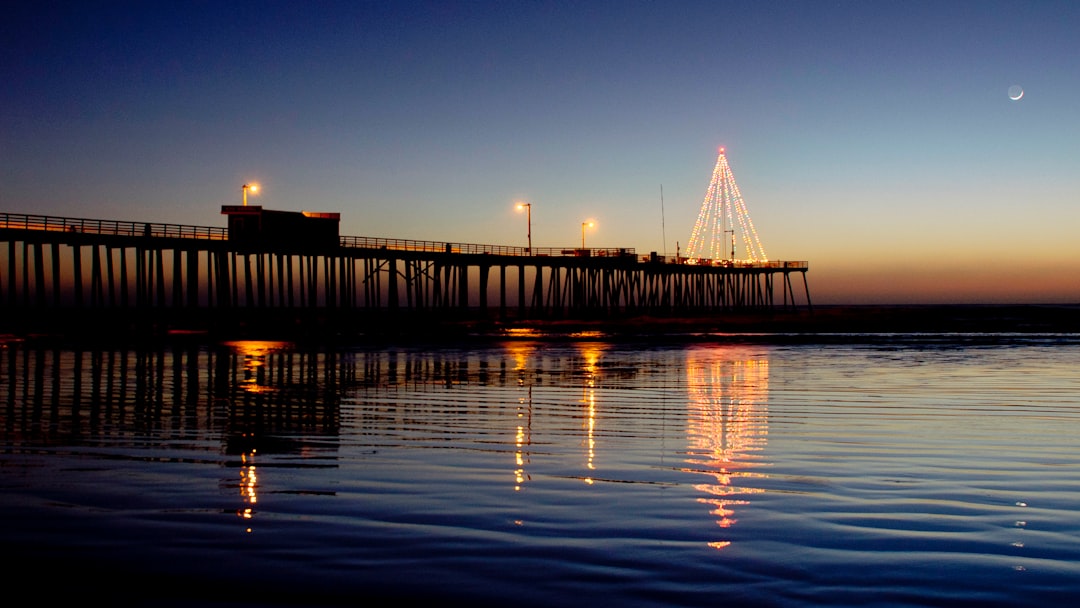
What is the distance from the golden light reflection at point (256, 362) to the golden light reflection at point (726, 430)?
7992mm

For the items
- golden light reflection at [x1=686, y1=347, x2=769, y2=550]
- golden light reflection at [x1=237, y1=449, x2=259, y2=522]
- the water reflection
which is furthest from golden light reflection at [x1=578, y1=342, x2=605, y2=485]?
golden light reflection at [x1=237, y1=449, x2=259, y2=522]

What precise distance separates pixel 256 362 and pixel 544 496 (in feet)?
64.6

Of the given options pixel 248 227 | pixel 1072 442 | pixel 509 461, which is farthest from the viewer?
pixel 248 227

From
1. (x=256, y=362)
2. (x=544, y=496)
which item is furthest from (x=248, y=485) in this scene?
(x=256, y=362)

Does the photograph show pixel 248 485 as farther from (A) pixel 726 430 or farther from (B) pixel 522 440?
(A) pixel 726 430

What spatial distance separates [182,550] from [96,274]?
139 ft

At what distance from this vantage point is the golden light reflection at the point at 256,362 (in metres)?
18.0

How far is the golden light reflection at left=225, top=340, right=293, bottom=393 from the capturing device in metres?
18.0

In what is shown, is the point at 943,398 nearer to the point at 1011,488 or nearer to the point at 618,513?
the point at 1011,488

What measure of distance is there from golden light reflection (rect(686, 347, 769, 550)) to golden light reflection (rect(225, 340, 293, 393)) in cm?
799

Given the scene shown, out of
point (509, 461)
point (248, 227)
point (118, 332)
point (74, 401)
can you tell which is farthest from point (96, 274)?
point (509, 461)

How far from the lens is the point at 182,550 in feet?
18.4

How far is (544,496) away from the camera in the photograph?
7.33m

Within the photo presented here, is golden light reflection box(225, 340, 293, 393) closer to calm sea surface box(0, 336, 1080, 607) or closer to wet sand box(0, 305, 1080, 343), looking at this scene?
calm sea surface box(0, 336, 1080, 607)
